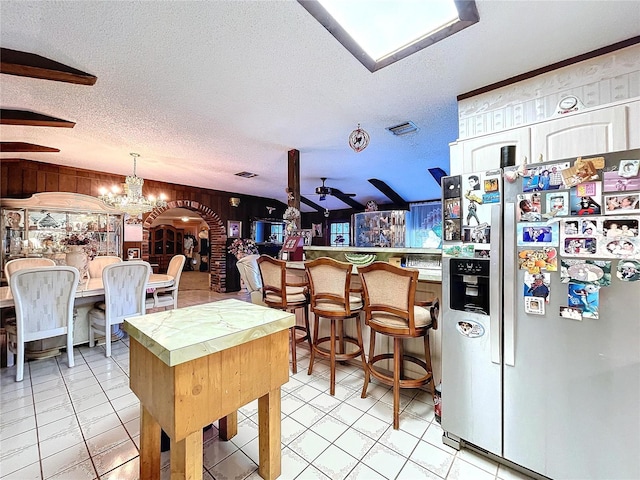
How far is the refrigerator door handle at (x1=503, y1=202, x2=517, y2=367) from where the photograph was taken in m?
1.48

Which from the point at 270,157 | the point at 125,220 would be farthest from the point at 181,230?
the point at 270,157

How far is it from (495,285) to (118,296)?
3.67 m

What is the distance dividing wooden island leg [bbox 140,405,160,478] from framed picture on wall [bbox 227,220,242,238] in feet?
19.1

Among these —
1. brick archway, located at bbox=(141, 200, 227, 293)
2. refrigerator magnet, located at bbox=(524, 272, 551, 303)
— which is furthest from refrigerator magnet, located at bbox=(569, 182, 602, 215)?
A: brick archway, located at bbox=(141, 200, 227, 293)

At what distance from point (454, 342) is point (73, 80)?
3.18 metres

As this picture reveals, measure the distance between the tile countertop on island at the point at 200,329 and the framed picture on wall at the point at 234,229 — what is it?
5602 mm

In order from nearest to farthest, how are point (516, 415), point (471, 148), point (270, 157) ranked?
point (516, 415), point (471, 148), point (270, 157)

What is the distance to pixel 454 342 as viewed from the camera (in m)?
1.69

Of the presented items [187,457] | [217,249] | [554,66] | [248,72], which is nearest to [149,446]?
[187,457]

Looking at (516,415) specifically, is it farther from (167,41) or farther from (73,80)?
(73,80)

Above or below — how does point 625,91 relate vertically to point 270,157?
below

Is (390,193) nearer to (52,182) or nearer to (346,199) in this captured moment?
(346,199)

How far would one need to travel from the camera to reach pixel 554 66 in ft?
6.12

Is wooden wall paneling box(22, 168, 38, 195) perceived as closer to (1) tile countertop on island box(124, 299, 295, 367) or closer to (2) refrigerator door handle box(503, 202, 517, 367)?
(1) tile countertop on island box(124, 299, 295, 367)
